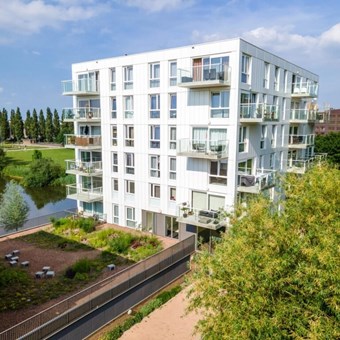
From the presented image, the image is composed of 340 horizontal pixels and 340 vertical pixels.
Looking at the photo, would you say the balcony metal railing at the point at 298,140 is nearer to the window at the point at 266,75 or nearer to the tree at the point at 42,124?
the window at the point at 266,75

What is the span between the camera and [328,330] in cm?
643

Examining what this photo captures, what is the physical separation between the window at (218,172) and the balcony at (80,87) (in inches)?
410

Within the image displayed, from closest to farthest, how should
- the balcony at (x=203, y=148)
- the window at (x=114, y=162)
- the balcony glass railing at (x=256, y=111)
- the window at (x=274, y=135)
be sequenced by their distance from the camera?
the balcony at (x=203, y=148) → the balcony glass railing at (x=256, y=111) → the window at (x=274, y=135) → the window at (x=114, y=162)

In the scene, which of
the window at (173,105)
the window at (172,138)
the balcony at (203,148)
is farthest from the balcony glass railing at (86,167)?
the balcony at (203,148)

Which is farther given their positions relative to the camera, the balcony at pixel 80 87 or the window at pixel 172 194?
the balcony at pixel 80 87

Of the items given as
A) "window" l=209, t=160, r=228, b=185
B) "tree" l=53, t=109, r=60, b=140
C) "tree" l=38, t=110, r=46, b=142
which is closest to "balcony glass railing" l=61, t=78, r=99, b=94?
"window" l=209, t=160, r=228, b=185

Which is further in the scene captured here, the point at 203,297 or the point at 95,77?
the point at 95,77

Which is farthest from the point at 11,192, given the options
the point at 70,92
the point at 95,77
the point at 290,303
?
the point at 290,303

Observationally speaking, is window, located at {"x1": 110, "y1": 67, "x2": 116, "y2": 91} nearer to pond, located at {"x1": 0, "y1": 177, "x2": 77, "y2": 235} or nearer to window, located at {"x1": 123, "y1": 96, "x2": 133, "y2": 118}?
window, located at {"x1": 123, "y1": 96, "x2": 133, "y2": 118}

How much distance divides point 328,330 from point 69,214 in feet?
72.9

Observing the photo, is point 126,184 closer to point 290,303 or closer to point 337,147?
point 290,303

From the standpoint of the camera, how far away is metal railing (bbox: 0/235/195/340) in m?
10.8

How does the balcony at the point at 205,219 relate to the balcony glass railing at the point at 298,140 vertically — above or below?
below

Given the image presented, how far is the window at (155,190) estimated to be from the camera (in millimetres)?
21542
